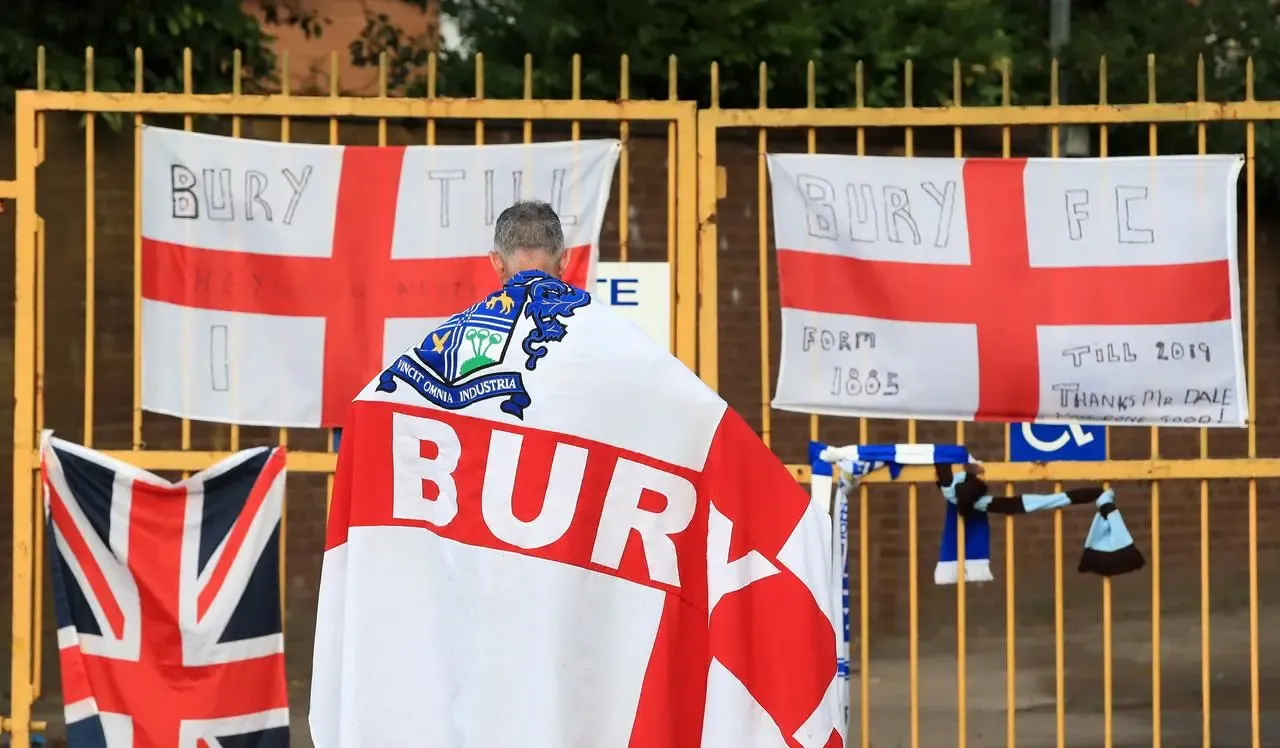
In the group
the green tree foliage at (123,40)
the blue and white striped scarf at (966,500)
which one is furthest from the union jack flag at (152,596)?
the green tree foliage at (123,40)

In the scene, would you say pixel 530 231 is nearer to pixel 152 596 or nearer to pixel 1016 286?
pixel 1016 286

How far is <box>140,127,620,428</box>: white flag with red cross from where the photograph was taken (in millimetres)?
5457

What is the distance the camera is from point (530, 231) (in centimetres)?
393

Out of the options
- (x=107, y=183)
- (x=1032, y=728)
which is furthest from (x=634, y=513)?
(x=107, y=183)

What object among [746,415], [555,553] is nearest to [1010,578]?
[555,553]

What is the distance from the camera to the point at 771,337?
1016cm

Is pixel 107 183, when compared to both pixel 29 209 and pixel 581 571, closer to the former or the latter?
pixel 29 209

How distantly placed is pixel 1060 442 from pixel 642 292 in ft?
4.45

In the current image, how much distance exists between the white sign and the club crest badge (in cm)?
155

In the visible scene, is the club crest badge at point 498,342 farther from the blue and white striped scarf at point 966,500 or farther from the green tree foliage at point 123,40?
the green tree foliage at point 123,40

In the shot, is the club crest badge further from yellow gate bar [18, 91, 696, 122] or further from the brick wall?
the brick wall

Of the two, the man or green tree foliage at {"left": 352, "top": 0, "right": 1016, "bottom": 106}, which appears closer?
the man

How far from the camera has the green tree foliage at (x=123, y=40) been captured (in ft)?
29.5

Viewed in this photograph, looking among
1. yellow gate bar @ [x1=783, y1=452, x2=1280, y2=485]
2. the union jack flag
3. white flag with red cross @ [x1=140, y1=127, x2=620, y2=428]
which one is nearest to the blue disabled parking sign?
yellow gate bar @ [x1=783, y1=452, x2=1280, y2=485]
